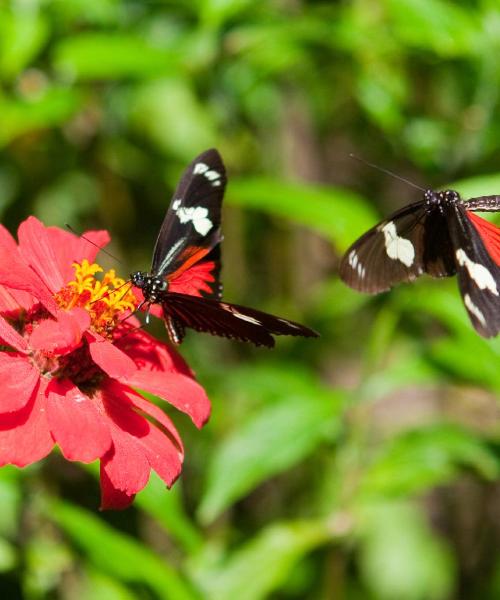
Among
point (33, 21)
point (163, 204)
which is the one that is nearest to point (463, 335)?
point (33, 21)

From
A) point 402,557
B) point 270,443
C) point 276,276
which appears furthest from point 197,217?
point 402,557

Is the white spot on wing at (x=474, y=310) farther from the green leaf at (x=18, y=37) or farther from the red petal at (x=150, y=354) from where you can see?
the green leaf at (x=18, y=37)

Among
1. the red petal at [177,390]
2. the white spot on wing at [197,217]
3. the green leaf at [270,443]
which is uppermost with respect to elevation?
the white spot on wing at [197,217]

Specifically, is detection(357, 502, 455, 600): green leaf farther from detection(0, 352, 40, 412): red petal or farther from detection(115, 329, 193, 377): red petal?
detection(0, 352, 40, 412): red petal

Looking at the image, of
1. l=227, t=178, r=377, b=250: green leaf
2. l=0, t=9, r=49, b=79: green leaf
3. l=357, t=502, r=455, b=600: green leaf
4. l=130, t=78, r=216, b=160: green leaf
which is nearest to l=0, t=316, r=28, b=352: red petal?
l=227, t=178, r=377, b=250: green leaf

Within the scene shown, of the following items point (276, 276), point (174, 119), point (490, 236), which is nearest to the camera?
point (490, 236)

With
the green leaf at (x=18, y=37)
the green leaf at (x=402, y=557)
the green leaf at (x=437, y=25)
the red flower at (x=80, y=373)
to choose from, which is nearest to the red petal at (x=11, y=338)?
the red flower at (x=80, y=373)

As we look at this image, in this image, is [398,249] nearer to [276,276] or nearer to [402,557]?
[276,276]
